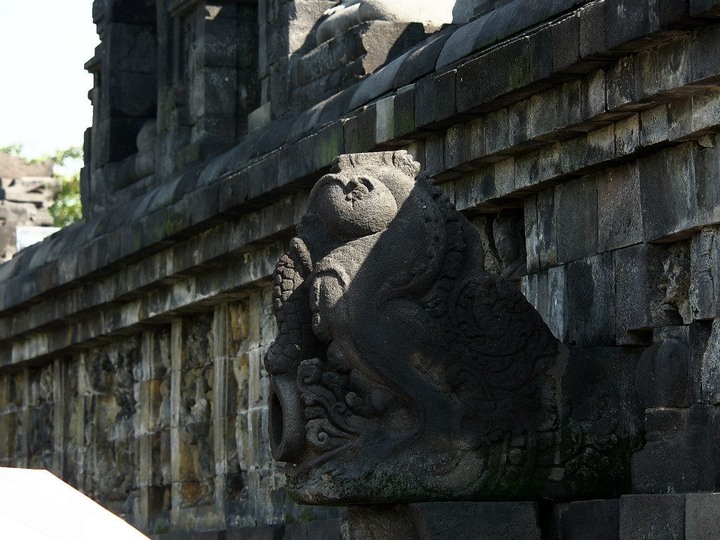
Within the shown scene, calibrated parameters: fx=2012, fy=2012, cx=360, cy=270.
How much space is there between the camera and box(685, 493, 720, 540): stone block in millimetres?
6992

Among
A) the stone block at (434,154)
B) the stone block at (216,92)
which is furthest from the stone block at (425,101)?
the stone block at (216,92)

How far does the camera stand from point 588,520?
25.9 feet

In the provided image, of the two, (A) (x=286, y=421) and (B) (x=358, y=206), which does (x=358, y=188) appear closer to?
(B) (x=358, y=206)

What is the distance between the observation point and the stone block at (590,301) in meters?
8.34

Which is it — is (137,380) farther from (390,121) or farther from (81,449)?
(390,121)

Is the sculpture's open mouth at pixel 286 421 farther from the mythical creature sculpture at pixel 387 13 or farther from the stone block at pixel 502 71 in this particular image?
the mythical creature sculpture at pixel 387 13

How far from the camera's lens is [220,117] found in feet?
45.5

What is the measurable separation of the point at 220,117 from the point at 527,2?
5283 millimetres

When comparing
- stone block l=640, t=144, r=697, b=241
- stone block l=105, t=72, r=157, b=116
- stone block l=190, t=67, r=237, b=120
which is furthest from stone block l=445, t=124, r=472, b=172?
stone block l=105, t=72, r=157, b=116

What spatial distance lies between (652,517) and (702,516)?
11.7 inches

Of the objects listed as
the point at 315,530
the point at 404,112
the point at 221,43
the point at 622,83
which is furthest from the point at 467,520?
the point at 221,43

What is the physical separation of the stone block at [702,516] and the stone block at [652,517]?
0.16 feet

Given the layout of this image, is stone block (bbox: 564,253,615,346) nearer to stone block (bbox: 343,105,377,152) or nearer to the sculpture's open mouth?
the sculpture's open mouth

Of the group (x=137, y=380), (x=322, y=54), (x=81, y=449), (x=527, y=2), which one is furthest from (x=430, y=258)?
(x=81, y=449)
